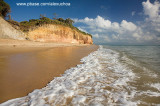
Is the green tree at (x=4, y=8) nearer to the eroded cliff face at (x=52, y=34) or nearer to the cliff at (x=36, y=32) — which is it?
→ the cliff at (x=36, y=32)

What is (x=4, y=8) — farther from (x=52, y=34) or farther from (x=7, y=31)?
(x=7, y=31)

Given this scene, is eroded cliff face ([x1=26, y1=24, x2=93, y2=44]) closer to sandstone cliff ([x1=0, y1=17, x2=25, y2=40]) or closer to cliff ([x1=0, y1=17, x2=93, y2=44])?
cliff ([x1=0, y1=17, x2=93, y2=44])

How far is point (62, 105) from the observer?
153 centimetres

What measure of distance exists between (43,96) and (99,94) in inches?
49.6

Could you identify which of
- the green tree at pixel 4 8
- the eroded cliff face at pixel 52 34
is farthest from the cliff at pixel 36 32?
the green tree at pixel 4 8

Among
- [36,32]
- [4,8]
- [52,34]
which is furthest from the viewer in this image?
[52,34]

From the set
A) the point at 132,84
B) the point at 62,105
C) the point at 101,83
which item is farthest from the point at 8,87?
the point at 132,84

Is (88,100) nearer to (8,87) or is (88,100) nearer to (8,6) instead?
(8,87)

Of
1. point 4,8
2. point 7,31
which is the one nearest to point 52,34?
point 7,31

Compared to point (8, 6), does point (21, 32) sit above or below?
below

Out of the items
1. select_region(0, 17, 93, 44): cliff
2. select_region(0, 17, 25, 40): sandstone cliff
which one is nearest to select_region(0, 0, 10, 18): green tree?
select_region(0, 17, 93, 44): cliff

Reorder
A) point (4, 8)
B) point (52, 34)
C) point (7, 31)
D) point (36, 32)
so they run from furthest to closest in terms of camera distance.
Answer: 1. point (52, 34)
2. point (4, 8)
3. point (36, 32)
4. point (7, 31)

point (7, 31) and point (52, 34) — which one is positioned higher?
point (52, 34)

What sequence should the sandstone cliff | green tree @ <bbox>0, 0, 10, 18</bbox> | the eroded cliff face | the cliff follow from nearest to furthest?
the sandstone cliff, the cliff, the eroded cliff face, green tree @ <bbox>0, 0, 10, 18</bbox>
